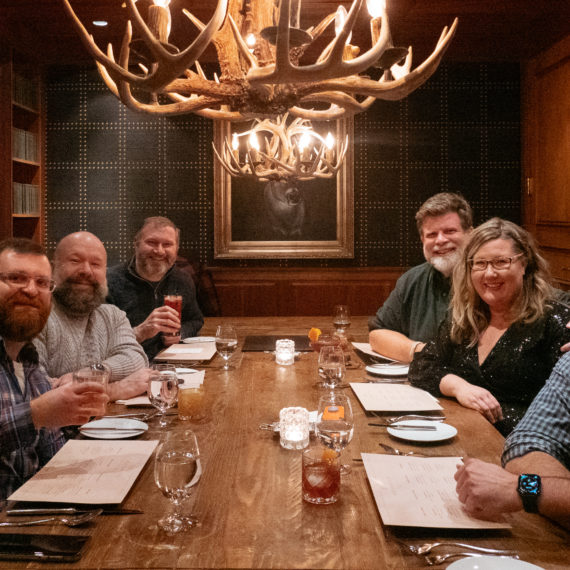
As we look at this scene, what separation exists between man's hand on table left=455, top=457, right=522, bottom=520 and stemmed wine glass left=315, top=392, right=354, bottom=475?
31 centimetres

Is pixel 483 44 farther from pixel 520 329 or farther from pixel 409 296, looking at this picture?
pixel 520 329

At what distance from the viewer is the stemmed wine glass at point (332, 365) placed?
214cm

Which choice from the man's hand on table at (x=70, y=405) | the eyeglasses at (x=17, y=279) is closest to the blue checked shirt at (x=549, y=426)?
the man's hand on table at (x=70, y=405)

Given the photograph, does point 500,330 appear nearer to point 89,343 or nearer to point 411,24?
point 89,343

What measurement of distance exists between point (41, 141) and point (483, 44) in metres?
4.05

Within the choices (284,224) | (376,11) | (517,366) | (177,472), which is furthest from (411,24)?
(177,472)

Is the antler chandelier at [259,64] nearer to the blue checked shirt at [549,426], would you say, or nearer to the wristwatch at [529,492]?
the blue checked shirt at [549,426]

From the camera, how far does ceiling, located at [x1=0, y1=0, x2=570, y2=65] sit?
14.0 feet

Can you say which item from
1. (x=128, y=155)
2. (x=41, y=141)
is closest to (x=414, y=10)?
(x=128, y=155)

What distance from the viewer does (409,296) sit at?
3193 millimetres

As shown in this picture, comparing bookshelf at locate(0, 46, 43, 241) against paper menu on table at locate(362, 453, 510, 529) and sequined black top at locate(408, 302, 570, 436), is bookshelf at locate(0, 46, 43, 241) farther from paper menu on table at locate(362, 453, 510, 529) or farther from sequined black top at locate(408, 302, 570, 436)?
paper menu on table at locate(362, 453, 510, 529)

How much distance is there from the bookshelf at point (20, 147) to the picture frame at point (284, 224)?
1.66m

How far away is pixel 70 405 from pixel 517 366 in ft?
4.87

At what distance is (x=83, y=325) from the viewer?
2613 millimetres
